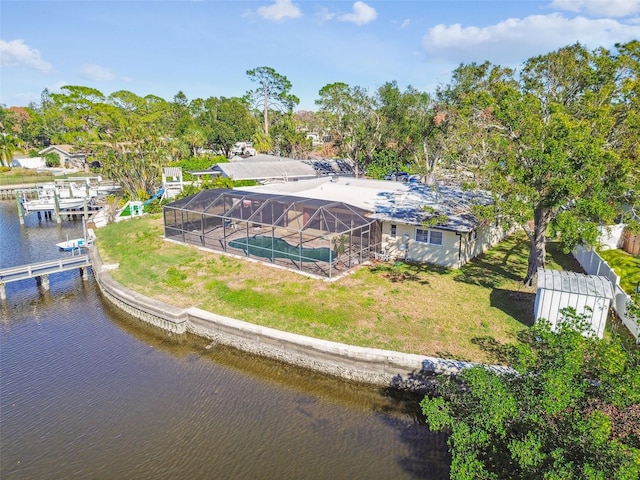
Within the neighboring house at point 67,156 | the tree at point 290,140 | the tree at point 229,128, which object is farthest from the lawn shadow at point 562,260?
the neighboring house at point 67,156

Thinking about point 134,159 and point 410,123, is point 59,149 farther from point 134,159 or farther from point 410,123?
point 410,123

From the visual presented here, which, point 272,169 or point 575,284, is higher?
point 272,169

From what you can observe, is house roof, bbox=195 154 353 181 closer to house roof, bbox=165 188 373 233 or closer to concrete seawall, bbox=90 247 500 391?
house roof, bbox=165 188 373 233

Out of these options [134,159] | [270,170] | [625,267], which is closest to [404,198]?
[625,267]

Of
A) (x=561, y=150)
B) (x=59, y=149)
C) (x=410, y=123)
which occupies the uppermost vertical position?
(x=410, y=123)

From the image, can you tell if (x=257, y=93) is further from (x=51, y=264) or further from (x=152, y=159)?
(x=51, y=264)

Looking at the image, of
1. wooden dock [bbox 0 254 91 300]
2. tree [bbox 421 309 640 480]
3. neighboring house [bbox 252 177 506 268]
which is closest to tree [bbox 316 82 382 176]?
neighboring house [bbox 252 177 506 268]
